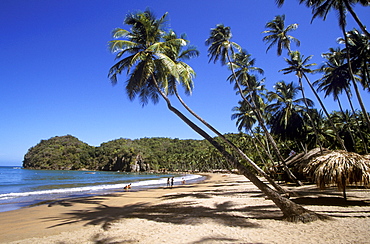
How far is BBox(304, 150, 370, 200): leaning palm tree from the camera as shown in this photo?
22.8 feet

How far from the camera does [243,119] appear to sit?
30359 mm

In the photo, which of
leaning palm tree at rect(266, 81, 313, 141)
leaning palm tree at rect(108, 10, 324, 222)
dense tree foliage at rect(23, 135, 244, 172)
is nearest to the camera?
leaning palm tree at rect(108, 10, 324, 222)

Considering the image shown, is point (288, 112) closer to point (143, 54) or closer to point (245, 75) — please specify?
point (245, 75)

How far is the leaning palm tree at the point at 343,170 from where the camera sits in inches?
273

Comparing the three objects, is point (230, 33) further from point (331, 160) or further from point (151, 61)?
point (331, 160)

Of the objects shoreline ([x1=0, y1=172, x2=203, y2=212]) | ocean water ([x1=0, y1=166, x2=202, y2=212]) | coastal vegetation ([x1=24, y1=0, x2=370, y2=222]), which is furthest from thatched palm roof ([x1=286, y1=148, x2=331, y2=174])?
ocean water ([x1=0, y1=166, x2=202, y2=212])

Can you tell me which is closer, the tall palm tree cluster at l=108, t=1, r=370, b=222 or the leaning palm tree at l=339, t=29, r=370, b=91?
the tall palm tree cluster at l=108, t=1, r=370, b=222

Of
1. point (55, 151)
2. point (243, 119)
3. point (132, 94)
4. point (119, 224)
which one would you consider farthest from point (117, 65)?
point (55, 151)

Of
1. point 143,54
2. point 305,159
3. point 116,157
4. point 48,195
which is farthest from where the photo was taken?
point 116,157

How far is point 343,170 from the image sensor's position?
711 centimetres

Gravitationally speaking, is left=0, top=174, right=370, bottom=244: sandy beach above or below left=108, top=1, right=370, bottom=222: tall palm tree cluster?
below

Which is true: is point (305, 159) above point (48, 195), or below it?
above

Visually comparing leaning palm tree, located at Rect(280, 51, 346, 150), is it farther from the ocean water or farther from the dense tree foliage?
the dense tree foliage

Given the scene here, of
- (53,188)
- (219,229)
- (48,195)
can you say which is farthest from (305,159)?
(53,188)
